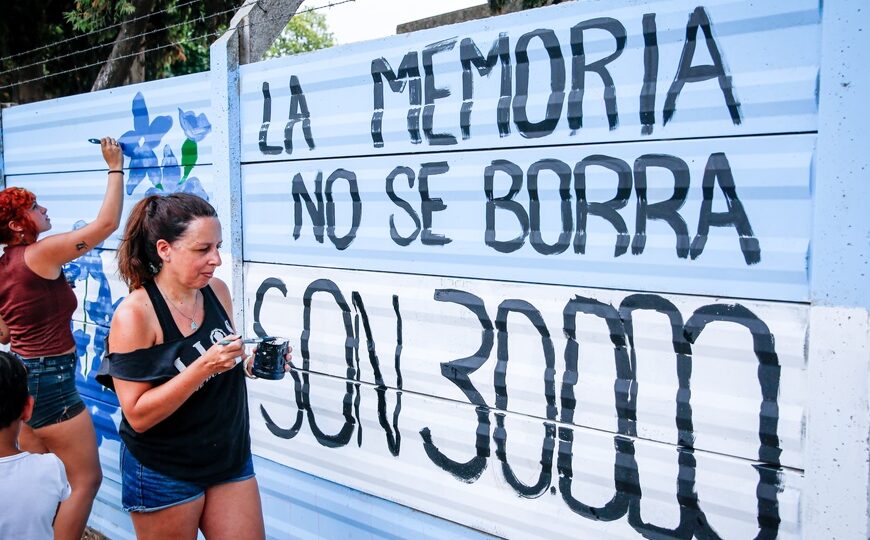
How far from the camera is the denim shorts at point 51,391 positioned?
3.73m

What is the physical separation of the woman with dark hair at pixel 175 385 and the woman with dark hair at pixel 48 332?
114 centimetres

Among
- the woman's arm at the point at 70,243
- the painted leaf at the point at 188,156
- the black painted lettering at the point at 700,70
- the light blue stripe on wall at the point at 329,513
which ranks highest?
the black painted lettering at the point at 700,70

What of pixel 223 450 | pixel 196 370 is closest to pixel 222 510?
pixel 223 450

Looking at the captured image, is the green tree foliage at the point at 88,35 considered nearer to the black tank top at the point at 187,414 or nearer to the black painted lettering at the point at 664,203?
the black tank top at the point at 187,414

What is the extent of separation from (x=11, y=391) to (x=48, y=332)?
57.0 inches

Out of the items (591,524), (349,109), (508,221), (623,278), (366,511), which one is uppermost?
(349,109)

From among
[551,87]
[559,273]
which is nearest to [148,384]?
[559,273]

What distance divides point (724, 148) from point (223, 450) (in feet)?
6.48

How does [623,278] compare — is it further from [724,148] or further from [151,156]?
[151,156]

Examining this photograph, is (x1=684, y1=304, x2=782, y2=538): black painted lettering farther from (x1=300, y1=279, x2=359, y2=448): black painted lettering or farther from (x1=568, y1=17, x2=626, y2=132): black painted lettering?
(x1=300, y1=279, x2=359, y2=448): black painted lettering

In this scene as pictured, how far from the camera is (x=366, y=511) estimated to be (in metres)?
3.33

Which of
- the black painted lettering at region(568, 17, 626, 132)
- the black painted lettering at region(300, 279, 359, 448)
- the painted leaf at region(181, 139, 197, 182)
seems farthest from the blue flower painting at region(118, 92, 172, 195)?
the black painted lettering at region(568, 17, 626, 132)

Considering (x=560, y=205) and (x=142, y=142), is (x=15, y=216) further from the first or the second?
(x=560, y=205)

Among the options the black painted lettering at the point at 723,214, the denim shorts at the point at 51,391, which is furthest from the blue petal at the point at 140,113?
the black painted lettering at the point at 723,214
